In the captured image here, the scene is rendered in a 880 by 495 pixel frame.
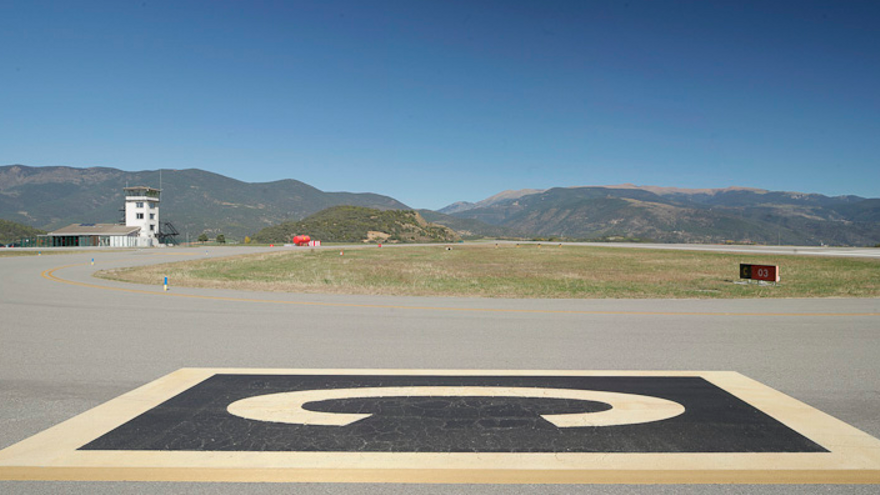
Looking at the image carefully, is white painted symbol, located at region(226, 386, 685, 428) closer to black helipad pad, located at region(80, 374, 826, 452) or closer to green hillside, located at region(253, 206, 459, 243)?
black helipad pad, located at region(80, 374, 826, 452)

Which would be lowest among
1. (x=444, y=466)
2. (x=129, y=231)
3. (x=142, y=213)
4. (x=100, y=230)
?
(x=444, y=466)

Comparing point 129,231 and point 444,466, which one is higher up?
point 129,231

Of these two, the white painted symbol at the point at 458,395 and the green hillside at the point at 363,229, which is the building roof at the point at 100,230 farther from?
the white painted symbol at the point at 458,395

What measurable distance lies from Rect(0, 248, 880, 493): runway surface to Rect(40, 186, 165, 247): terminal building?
8635 centimetres

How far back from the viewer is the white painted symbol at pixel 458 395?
16.3 feet

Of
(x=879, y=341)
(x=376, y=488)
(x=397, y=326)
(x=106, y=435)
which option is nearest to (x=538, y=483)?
(x=376, y=488)

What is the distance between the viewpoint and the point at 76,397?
5.77 metres

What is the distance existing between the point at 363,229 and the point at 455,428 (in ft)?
342

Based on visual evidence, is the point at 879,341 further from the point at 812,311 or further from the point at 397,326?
the point at 397,326

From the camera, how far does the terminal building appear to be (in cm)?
8788

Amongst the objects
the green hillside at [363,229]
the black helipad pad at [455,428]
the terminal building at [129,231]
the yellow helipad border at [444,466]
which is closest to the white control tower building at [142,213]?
the terminal building at [129,231]

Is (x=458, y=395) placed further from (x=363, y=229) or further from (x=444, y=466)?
(x=363, y=229)

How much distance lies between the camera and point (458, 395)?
5738 millimetres

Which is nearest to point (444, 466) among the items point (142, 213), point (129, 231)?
point (129, 231)
